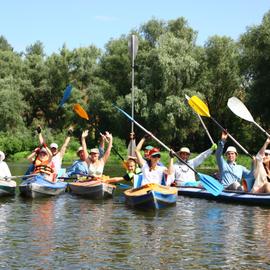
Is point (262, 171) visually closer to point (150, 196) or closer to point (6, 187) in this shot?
point (150, 196)

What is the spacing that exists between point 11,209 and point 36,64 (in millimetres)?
38356

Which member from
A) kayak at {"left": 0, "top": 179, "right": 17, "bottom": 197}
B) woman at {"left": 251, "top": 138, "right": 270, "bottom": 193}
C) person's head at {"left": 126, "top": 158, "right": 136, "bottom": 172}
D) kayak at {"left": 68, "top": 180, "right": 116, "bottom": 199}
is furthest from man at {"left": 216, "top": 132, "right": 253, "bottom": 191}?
kayak at {"left": 0, "top": 179, "right": 17, "bottom": 197}

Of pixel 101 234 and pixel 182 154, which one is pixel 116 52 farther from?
pixel 101 234

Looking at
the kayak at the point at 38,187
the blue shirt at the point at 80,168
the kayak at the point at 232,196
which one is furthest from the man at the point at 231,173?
the kayak at the point at 38,187

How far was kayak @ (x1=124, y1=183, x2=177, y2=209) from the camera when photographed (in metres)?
13.2

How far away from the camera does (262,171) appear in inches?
556

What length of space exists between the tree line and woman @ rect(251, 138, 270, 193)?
815 inches

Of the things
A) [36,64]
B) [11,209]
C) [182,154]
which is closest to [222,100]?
[36,64]

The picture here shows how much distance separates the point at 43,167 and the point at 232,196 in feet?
15.3

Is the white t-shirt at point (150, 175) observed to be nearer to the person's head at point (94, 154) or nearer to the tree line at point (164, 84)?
the person's head at point (94, 154)

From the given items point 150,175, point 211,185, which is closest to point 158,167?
point 150,175

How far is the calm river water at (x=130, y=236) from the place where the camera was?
8359 millimetres

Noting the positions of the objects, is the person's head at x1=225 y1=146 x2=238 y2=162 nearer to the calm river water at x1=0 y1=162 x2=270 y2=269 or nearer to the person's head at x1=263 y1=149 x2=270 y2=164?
the person's head at x1=263 y1=149 x2=270 y2=164

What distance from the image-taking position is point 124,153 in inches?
1538
